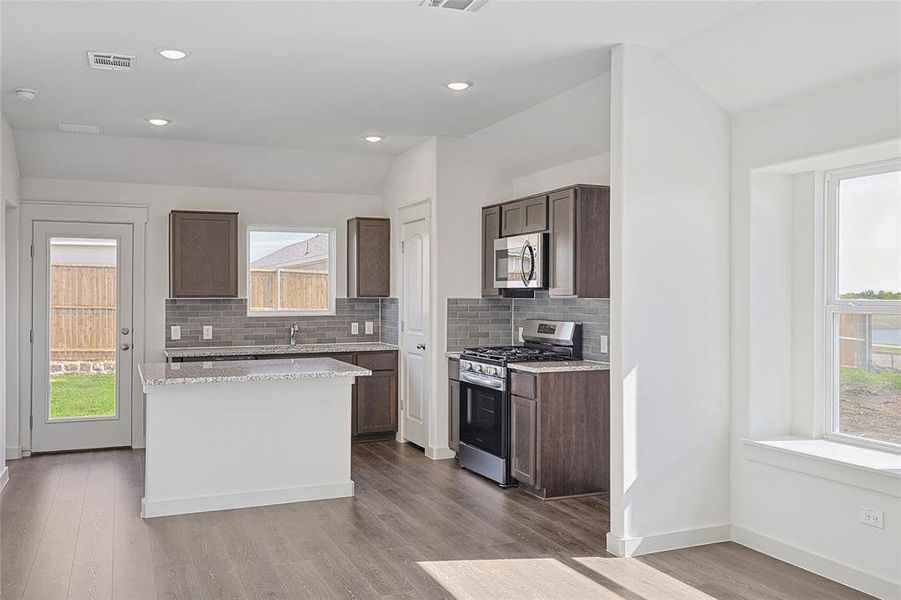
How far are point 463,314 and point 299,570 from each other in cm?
312

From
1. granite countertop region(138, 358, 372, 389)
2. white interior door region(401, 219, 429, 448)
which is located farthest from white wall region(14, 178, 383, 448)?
granite countertop region(138, 358, 372, 389)

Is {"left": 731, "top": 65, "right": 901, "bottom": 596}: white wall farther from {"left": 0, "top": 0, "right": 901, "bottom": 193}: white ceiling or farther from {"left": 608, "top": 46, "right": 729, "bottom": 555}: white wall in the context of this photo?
{"left": 0, "top": 0, "right": 901, "bottom": 193}: white ceiling

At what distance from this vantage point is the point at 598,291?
5496 millimetres

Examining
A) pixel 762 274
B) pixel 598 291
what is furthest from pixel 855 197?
pixel 598 291

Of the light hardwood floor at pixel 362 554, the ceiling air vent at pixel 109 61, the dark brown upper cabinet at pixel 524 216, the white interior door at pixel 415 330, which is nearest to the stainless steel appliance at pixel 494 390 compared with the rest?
the light hardwood floor at pixel 362 554

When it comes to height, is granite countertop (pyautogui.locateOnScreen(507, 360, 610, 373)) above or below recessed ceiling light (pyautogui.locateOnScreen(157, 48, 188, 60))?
below

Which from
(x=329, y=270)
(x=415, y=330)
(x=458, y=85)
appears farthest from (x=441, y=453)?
(x=458, y=85)

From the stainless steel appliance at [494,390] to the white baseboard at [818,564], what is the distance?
176cm

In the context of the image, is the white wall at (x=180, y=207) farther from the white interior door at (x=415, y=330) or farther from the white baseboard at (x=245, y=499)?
the white baseboard at (x=245, y=499)

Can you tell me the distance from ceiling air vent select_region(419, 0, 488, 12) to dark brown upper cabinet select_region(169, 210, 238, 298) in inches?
159

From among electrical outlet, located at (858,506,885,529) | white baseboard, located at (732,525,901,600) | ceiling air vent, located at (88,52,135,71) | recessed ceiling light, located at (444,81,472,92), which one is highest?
recessed ceiling light, located at (444,81,472,92)

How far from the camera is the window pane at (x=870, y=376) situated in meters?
3.85

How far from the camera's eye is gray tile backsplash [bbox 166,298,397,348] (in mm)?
7250

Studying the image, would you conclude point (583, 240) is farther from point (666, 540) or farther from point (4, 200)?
point (4, 200)
